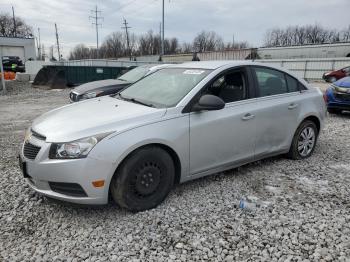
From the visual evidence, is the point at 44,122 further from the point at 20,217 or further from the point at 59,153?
the point at 20,217

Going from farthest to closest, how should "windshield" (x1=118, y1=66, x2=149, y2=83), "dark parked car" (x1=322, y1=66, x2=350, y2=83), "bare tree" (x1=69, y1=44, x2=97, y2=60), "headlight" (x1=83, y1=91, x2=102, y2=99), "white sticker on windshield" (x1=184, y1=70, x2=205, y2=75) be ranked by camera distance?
"bare tree" (x1=69, y1=44, x2=97, y2=60) → "dark parked car" (x1=322, y1=66, x2=350, y2=83) → "windshield" (x1=118, y1=66, x2=149, y2=83) → "headlight" (x1=83, y1=91, x2=102, y2=99) → "white sticker on windshield" (x1=184, y1=70, x2=205, y2=75)

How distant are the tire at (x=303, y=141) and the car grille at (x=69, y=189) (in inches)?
128

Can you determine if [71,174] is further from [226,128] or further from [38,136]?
[226,128]

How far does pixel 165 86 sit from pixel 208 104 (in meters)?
0.81

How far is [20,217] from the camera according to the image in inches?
126

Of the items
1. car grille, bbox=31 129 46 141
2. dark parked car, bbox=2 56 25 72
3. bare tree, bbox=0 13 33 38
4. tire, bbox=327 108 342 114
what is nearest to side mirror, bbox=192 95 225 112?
car grille, bbox=31 129 46 141

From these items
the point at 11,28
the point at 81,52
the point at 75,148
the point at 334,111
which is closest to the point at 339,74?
the point at 334,111

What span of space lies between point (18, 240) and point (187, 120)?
79.6 inches

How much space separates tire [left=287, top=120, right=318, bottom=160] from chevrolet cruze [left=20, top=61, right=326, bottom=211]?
0.02m

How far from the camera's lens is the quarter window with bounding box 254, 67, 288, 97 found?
420 cm

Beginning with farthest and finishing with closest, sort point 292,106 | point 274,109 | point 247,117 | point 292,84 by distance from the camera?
point 292,84
point 292,106
point 274,109
point 247,117

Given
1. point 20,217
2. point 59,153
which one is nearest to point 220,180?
point 59,153

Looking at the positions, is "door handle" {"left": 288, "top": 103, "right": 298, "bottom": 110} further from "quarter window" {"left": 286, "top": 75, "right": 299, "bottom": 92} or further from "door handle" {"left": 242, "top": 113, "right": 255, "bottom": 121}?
"door handle" {"left": 242, "top": 113, "right": 255, "bottom": 121}

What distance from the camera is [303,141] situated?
191 inches
